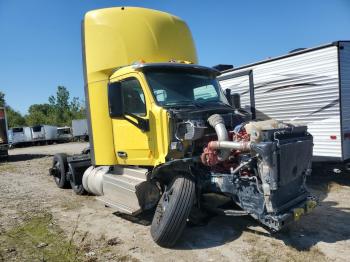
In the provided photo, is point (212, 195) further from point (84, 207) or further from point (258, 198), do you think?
point (84, 207)

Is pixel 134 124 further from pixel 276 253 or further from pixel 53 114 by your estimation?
pixel 53 114

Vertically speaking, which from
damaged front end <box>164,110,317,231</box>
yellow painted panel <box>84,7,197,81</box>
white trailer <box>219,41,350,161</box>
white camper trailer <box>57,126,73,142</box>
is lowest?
white camper trailer <box>57,126,73,142</box>

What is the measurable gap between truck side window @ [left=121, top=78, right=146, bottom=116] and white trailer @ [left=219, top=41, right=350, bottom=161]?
307cm

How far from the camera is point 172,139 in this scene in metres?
5.89

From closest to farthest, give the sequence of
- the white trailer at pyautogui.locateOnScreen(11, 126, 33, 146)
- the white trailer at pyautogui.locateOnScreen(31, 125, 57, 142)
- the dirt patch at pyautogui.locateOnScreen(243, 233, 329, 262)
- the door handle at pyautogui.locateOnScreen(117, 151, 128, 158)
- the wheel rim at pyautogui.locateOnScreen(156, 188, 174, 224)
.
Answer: the dirt patch at pyautogui.locateOnScreen(243, 233, 329, 262)
the wheel rim at pyautogui.locateOnScreen(156, 188, 174, 224)
the door handle at pyautogui.locateOnScreen(117, 151, 128, 158)
the white trailer at pyautogui.locateOnScreen(11, 126, 33, 146)
the white trailer at pyautogui.locateOnScreen(31, 125, 57, 142)

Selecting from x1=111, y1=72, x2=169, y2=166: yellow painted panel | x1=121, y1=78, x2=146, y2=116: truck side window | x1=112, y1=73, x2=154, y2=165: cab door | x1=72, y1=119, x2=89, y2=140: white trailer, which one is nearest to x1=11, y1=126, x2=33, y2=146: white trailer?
x1=72, y1=119, x2=89, y2=140: white trailer

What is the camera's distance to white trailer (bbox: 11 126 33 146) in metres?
38.8

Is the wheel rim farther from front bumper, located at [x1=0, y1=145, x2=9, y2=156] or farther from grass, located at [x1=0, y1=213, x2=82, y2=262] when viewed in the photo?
front bumper, located at [x1=0, y1=145, x2=9, y2=156]

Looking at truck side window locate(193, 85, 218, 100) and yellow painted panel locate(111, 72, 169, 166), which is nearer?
yellow painted panel locate(111, 72, 169, 166)

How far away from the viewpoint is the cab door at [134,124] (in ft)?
20.5

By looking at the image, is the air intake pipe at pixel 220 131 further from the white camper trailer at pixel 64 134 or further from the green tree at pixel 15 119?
the green tree at pixel 15 119

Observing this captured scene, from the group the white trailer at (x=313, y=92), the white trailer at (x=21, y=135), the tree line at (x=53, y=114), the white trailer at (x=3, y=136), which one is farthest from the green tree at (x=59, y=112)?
the white trailer at (x=313, y=92)

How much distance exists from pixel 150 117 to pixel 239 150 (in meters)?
1.65

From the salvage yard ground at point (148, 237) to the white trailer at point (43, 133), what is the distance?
1337 inches
